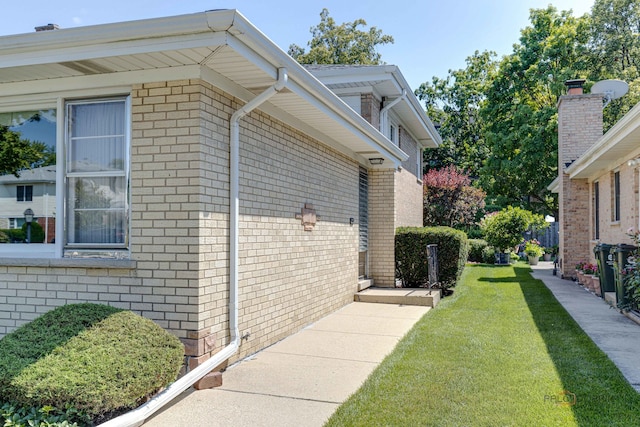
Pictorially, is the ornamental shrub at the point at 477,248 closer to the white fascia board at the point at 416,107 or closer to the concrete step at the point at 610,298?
the white fascia board at the point at 416,107

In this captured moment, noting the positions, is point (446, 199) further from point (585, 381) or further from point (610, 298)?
point (585, 381)

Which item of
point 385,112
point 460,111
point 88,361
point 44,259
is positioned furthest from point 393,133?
point 460,111

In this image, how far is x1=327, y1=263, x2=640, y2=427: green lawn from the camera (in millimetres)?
4008

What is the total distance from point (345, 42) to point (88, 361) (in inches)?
1327

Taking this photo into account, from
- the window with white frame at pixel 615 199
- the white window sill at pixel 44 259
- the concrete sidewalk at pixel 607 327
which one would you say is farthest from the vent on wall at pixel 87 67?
the window with white frame at pixel 615 199

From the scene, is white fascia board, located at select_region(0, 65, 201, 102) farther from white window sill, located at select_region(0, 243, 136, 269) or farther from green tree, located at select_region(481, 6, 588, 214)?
green tree, located at select_region(481, 6, 588, 214)

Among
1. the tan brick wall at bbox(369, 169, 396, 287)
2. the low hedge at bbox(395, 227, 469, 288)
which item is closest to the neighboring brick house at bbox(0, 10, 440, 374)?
the tan brick wall at bbox(369, 169, 396, 287)

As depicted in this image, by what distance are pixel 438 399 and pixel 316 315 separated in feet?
12.0

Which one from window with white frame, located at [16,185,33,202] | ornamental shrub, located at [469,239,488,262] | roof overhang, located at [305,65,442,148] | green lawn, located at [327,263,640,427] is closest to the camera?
green lawn, located at [327,263,640,427]

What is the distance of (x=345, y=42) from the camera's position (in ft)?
114

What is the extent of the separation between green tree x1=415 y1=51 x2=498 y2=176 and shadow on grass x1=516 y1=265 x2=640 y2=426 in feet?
82.6

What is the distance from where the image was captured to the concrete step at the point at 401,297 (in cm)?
951

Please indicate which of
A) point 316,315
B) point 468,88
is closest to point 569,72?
point 468,88

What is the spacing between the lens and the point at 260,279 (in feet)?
19.7
